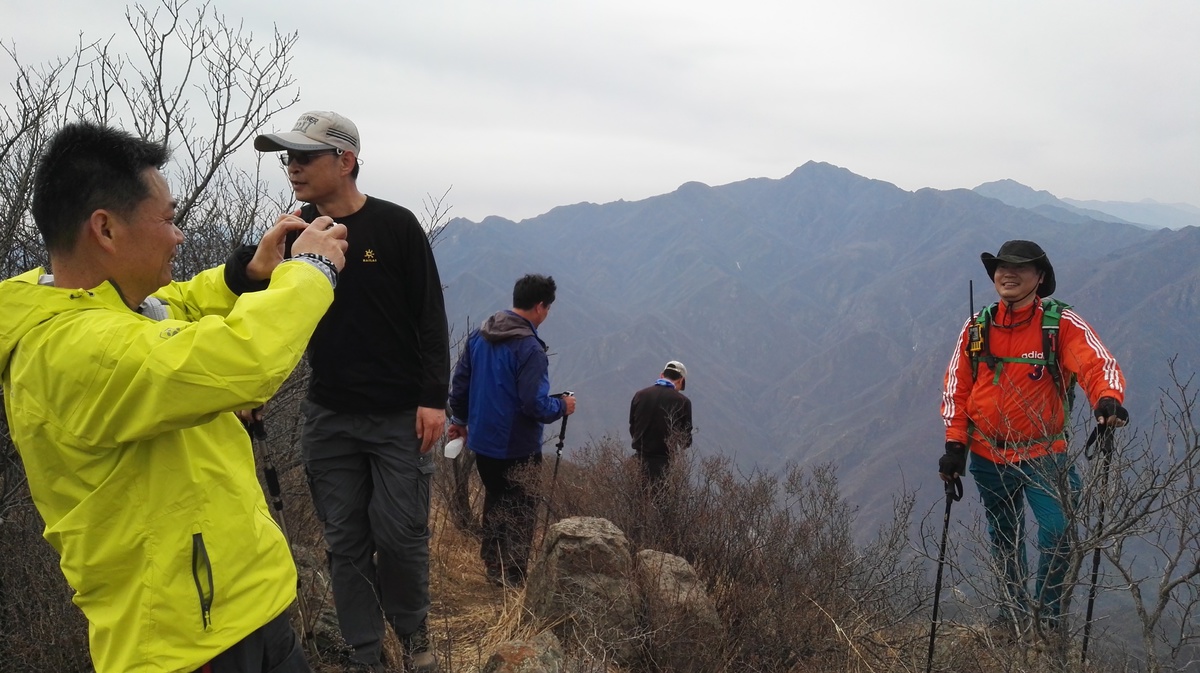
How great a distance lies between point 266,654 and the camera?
1.84 m

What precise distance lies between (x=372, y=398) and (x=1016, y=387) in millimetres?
3005

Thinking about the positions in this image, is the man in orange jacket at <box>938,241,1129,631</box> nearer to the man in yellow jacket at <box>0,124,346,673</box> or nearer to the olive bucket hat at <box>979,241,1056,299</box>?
the olive bucket hat at <box>979,241,1056,299</box>

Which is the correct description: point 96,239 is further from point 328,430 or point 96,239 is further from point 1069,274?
point 1069,274

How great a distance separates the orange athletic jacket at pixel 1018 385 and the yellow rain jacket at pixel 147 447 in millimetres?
3328

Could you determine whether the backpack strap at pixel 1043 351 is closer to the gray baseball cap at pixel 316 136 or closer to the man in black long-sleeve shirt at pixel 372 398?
the man in black long-sleeve shirt at pixel 372 398

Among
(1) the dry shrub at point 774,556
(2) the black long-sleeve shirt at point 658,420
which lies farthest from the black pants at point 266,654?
(2) the black long-sleeve shirt at point 658,420

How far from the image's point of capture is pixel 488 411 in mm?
4578

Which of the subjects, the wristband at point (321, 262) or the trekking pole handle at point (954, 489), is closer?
the wristband at point (321, 262)

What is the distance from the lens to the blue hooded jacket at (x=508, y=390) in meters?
4.52

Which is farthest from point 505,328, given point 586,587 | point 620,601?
point 620,601

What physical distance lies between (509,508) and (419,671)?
73.1 inches

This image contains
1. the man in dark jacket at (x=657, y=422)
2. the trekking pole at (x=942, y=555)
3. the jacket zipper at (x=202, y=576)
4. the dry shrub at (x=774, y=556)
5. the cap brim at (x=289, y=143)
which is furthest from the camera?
the man in dark jacket at (x=657, y=422)

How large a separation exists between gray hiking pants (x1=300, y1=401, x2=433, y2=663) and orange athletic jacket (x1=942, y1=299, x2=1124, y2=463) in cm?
271

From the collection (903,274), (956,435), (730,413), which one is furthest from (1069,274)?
(956,435)
